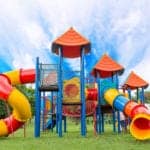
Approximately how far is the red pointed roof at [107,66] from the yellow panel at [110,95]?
1128 mm

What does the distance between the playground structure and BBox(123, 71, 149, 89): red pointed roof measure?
11.0 ft

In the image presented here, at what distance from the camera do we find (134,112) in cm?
1312

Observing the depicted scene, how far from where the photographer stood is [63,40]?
46.6ft

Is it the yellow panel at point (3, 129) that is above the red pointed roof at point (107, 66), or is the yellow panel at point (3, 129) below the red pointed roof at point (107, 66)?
below

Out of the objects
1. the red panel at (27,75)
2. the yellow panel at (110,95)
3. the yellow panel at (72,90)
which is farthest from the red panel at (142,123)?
the red panel at (27,75)

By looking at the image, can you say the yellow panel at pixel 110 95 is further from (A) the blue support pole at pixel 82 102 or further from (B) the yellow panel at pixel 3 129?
(B) the yellow panel at pixel 3 129

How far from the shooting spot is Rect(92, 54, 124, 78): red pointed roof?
16.9 metres

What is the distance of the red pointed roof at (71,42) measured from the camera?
46.2ft

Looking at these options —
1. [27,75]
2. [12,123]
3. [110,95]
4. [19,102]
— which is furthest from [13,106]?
[110,95]

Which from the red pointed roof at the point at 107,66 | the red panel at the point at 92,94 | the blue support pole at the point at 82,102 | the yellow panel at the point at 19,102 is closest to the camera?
the yellow panel at the point at 19,102

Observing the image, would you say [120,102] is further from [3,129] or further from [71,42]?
[3,129]

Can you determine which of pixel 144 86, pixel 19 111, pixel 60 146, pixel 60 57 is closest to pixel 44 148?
pixel 60 146

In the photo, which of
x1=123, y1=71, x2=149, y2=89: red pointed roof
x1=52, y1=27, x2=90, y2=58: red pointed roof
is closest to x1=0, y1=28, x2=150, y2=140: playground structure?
x1=52, y1=27, x2=90, y2=58: red pointed roof

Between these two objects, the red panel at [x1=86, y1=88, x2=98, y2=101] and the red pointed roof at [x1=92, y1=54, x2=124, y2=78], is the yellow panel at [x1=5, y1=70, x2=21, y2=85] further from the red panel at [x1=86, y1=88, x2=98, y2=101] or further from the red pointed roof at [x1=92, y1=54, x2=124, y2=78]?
the red panel at [x1=86, y1=88, x2=98, y2=101]
